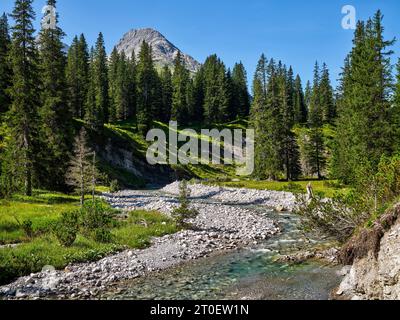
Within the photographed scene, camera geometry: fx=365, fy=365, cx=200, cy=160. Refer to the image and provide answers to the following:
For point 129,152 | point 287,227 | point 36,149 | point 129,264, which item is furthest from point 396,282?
point 129,152

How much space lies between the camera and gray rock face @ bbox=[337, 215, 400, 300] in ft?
37.9

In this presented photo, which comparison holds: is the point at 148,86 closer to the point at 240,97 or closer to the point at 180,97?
the point at 180,97

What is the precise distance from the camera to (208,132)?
100000 millimetres

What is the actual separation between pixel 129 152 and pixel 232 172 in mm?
23223

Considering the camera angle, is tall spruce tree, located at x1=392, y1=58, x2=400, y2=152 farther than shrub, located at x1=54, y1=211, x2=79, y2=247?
Yes

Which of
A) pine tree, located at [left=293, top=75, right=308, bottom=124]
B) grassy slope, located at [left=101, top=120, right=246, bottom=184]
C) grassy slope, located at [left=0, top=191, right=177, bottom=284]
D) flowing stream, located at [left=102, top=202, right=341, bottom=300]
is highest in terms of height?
pine tree, located at [left=293, top=75, right=308, bottom=124]

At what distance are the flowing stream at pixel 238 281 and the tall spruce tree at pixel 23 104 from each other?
23996 mm

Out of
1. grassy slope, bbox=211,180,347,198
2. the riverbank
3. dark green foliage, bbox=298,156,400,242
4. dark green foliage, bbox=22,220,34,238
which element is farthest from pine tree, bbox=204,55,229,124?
dark green foliage, bbox=298,156,400,242

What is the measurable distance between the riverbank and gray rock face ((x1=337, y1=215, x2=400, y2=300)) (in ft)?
29.2

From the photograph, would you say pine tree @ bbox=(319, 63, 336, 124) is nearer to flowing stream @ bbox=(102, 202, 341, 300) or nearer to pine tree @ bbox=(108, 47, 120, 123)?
pine tree @ bbox=(108, 47, 120, 123)

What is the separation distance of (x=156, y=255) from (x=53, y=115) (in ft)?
103

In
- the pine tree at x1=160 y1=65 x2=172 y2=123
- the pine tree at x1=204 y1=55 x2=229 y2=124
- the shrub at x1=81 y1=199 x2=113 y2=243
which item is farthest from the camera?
the pine tree at x1=204 y1=55 x2=229 y2=124

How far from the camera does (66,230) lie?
67.0 ft
